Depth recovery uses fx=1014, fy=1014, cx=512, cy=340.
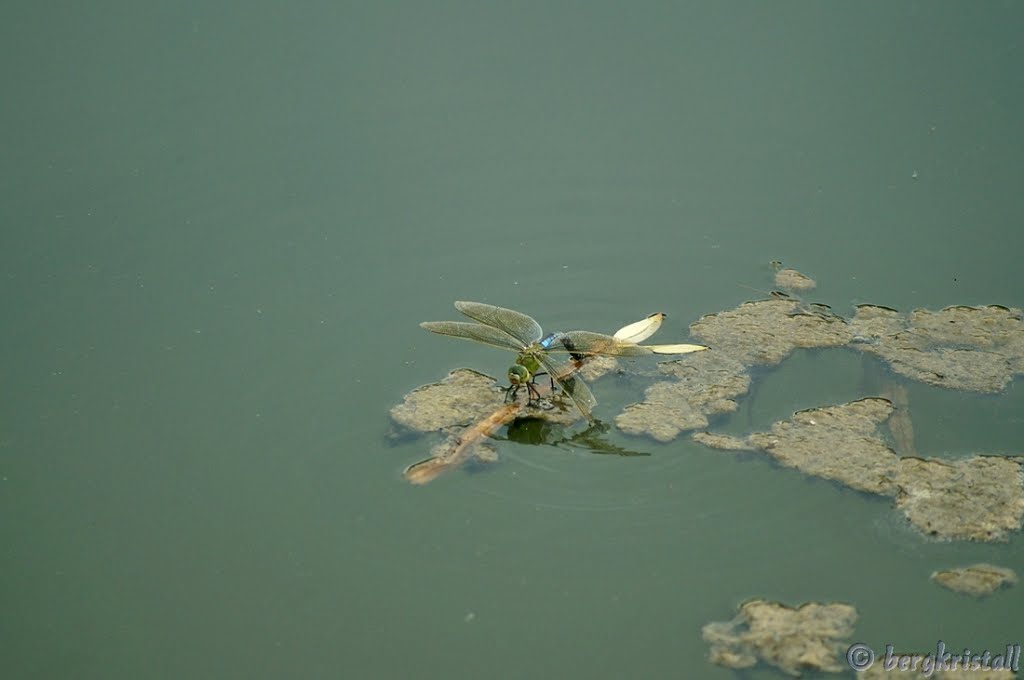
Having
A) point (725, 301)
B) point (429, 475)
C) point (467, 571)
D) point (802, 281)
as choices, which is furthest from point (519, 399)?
point (802, 281)

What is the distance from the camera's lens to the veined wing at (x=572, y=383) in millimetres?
2695

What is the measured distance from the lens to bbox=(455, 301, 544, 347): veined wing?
2.81m

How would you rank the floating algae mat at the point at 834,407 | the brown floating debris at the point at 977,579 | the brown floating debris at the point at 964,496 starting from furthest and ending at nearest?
the floating algae mat at the point at 834,407 → the brown floating debris at the point at 964,496 → the brown floating debris at the point at 977,579

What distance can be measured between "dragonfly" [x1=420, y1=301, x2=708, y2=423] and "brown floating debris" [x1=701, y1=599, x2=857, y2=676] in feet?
2.25

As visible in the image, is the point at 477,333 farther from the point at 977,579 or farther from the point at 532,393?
the point at 977,579

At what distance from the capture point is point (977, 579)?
90.9 inches

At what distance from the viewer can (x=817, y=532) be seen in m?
2.48

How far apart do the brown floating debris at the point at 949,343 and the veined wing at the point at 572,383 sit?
2.87ft

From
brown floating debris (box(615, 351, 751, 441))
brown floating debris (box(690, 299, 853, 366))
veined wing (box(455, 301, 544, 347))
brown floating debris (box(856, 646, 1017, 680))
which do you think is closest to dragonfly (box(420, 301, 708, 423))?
veined wing (box(455, 301, 544, 347))

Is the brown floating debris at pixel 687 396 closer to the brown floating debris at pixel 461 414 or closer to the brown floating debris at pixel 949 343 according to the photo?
the brown floating debris at pixel 461 414

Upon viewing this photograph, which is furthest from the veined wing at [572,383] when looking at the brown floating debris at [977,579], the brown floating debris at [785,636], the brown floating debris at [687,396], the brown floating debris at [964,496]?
the brown floating debris at [977,579]

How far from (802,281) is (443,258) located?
46.1 inches

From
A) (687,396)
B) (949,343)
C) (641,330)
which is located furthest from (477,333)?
(949,343)

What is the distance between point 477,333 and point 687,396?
0.62 m
